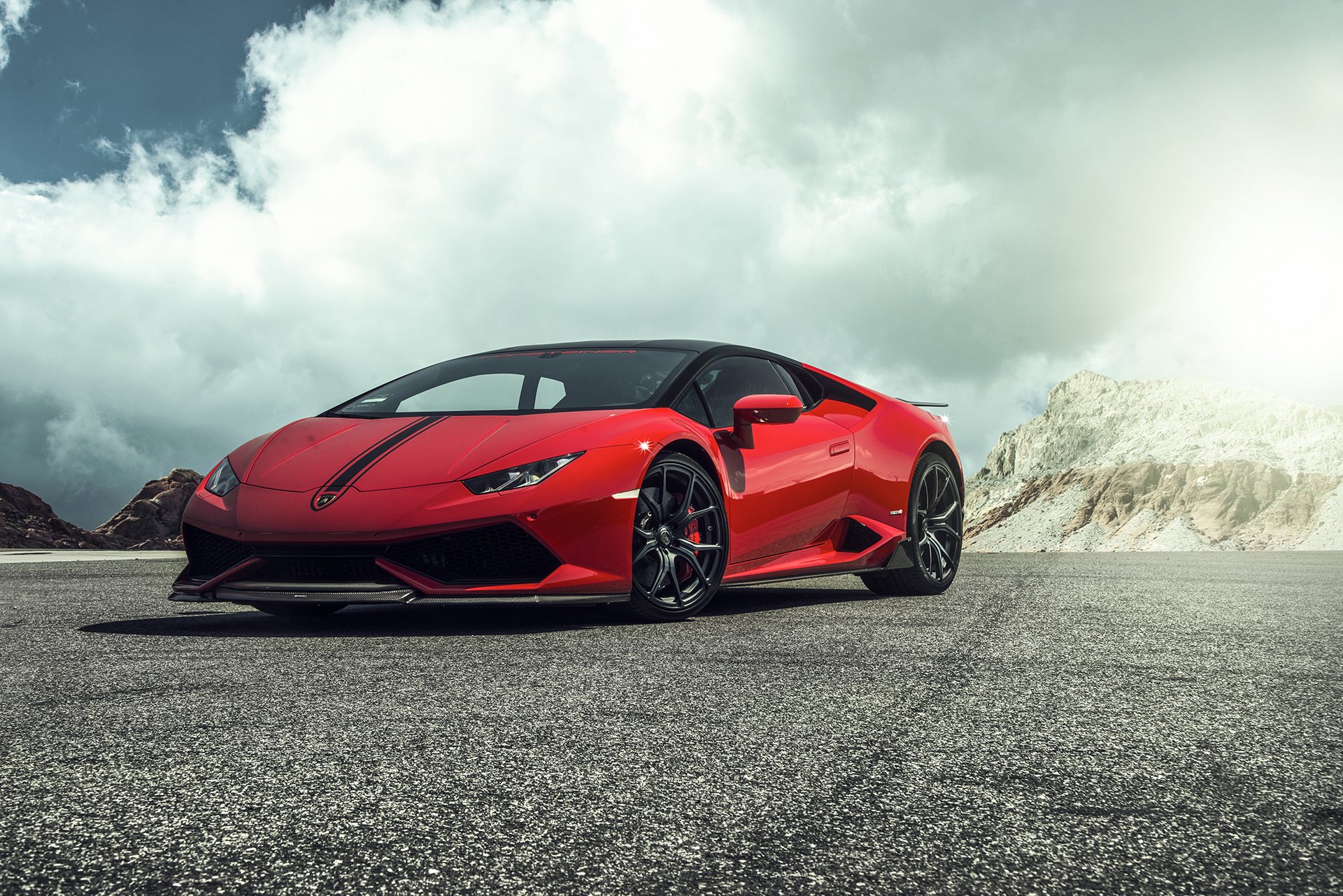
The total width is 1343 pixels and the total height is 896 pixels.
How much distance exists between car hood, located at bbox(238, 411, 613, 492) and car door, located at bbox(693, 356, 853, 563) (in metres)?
0.68

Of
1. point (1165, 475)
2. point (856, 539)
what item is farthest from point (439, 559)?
point (1165, 475)

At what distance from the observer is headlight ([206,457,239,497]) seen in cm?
434

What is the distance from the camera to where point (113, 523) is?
5159 centimetres

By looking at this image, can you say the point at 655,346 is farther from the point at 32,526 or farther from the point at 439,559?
the point at 32,526

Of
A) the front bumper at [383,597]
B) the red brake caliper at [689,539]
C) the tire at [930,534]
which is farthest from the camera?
the tire at [930,534]

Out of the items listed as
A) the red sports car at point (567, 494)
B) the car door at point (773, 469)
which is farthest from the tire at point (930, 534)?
the car door at point (773, 469)

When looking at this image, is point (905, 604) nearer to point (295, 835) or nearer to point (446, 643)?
point (446, 643)

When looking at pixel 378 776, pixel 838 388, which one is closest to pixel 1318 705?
pixel 378 776

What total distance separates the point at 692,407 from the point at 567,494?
1.03 meters

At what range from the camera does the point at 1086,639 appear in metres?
3.99

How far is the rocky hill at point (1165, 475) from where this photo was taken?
227 feet

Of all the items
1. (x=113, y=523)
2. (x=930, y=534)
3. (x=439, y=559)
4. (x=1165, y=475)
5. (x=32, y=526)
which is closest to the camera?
(x=439, y=559)

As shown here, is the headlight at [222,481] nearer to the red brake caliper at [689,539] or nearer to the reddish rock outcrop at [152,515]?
the red brake caliper at [689,539]

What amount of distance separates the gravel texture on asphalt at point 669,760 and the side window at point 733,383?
1161 mm
